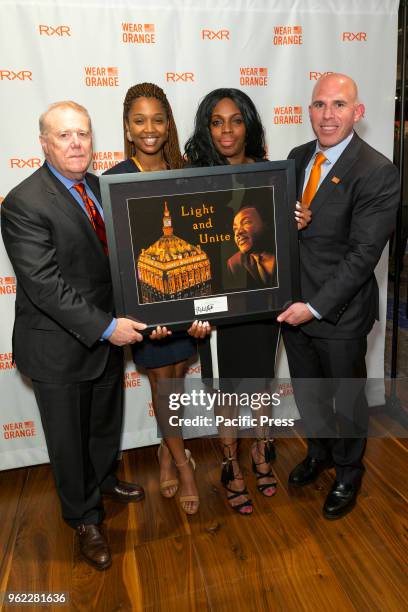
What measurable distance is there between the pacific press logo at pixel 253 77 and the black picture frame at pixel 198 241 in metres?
1.08

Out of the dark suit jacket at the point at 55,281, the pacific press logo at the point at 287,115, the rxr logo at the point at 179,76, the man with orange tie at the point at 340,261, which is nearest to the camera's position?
the dark suit jacket at the point at 55,281

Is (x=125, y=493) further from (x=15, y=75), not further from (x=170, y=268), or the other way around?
(x=15, y=75)

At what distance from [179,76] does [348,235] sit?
1301 millimetres

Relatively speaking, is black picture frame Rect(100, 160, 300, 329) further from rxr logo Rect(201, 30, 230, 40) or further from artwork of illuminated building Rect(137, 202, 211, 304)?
rxr logo Rect(201, 30, 230, 40)

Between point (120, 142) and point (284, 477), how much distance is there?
1.95m

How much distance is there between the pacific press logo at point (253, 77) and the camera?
2.85 meters

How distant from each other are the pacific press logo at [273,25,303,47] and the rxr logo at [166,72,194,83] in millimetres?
516

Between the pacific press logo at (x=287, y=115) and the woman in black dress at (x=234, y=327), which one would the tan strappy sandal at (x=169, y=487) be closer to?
the woman in black dress at (x=234, y=327)

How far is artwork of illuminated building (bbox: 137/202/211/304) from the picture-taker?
6.51 ft

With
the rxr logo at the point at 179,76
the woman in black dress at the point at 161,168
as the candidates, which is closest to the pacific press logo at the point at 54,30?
the rxr logo at the point at 179,76

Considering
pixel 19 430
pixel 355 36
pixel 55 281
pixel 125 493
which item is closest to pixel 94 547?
pixel 125 493

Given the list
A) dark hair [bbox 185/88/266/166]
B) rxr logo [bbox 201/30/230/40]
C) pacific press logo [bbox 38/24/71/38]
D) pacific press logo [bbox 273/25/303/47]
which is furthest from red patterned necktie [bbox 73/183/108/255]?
pacific press logo [bbox 273/25/303/47]

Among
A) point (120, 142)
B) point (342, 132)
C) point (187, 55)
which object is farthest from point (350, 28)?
point (120, 142)

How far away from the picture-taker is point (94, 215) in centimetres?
201
